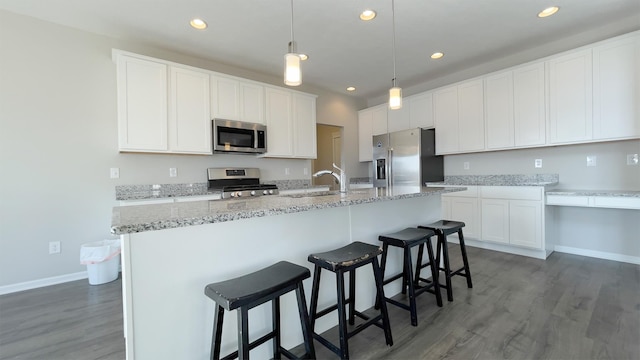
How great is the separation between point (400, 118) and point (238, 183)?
9.84ft

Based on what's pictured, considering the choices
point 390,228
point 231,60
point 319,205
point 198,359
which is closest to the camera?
point 198,359

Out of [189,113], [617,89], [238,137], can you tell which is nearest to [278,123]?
[238,137]

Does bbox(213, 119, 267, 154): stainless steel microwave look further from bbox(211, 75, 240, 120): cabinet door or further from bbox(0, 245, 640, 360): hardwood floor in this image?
bbox(0, 245, 640, 360): hardwood floor

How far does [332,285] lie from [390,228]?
2.39ft

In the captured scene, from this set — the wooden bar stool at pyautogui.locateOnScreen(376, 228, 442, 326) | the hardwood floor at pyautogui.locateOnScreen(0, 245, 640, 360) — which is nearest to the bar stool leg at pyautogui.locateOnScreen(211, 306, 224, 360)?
the hardwood floor at pyautogui.locateOnScreen(0, 245, 640, 360)

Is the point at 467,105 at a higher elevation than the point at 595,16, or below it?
below

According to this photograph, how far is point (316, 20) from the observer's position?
281 cm

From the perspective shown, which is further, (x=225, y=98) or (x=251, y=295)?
(x=225, y=98)

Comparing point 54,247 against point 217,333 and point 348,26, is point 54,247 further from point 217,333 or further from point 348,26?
point 348,26

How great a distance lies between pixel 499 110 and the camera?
370 cm

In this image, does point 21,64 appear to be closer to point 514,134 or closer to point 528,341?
point 528,341

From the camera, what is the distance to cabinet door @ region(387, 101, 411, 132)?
4.76 m

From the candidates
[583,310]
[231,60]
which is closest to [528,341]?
[583,310]

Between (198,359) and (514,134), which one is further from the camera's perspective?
(514,134)
